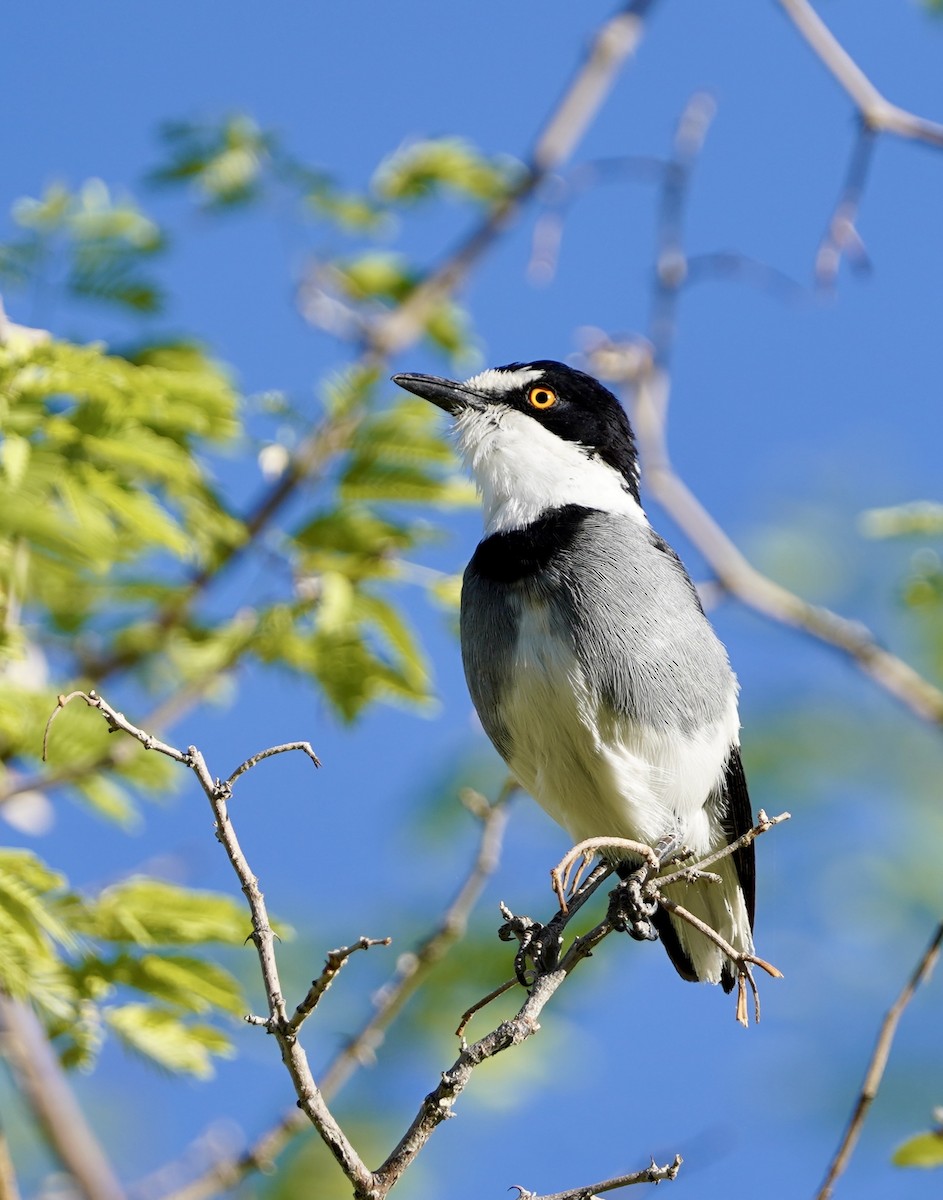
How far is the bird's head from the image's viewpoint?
4.77 metres

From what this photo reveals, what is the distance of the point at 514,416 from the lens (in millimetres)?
5102

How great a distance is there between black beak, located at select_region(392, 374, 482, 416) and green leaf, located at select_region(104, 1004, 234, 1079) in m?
2.30

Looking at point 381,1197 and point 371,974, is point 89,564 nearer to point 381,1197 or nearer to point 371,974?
point 381,1197

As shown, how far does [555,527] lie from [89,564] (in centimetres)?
141

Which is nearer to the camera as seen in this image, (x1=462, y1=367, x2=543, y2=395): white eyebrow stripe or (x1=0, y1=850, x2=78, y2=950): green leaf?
(x1=0, y1=850, x2=78, y2=950): green leaf

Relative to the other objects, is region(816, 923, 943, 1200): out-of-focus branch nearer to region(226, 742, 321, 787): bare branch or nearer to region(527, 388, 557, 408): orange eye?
region(226, 742, 321, 787): bare branch

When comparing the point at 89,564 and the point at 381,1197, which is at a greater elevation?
the point at 89,564

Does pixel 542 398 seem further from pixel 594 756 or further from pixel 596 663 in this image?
pixel 594 756

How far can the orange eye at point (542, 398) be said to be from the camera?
16.9 ft

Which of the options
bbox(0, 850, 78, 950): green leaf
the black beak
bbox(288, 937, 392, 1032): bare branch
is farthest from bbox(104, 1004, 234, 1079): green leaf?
the black beak

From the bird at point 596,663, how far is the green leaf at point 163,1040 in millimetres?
1054

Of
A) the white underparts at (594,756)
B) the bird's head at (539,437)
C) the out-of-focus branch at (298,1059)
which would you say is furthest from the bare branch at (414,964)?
the bird's head at (539,437)

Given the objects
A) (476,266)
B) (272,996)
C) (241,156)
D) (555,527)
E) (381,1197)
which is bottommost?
(381,1197)

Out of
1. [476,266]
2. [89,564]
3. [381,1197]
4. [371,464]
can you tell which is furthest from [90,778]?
[476,266]
